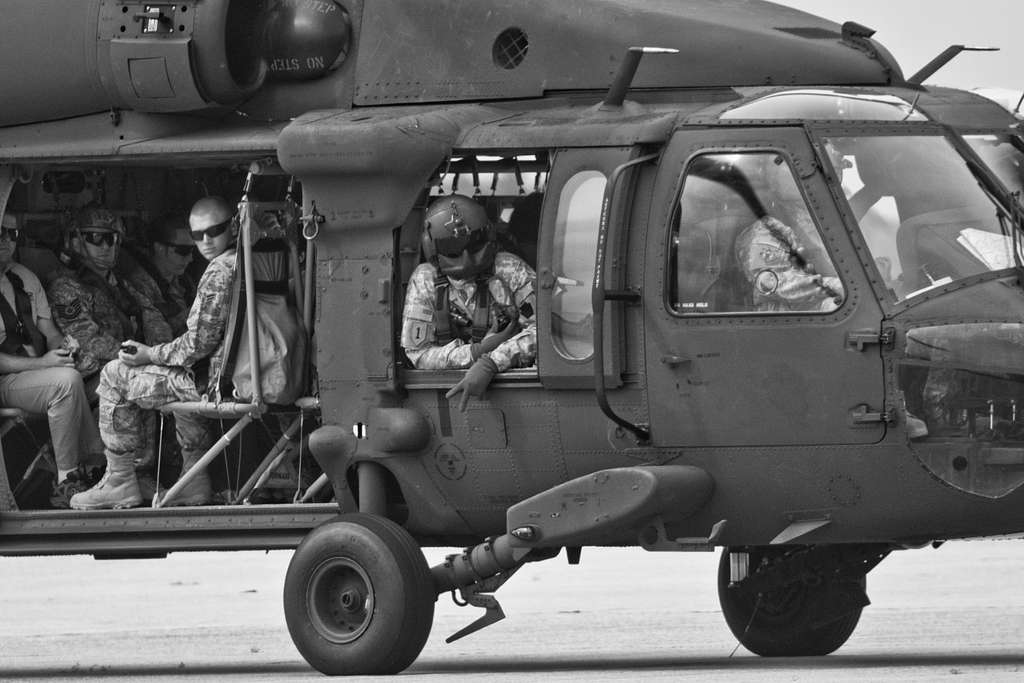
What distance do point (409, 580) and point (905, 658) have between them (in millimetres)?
3151

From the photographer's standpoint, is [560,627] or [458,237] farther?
[560,627]

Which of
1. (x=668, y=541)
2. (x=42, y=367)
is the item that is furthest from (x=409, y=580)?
(x=42, y=367)

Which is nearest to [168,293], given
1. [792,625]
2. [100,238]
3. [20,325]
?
[100,238]

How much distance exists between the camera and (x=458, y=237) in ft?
36.1

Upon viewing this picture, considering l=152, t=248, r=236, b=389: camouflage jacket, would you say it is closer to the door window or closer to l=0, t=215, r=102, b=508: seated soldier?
l=0, t=215, r=102, b=508: seated soldier

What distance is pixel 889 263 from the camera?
10180 millimetres

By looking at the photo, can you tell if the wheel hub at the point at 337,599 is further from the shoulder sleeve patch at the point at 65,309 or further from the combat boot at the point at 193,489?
the shoulder sleeve patch at the point at 65,309

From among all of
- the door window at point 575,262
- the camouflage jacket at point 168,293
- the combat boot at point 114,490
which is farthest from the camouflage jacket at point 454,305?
the camouflage jacket at point 168,293

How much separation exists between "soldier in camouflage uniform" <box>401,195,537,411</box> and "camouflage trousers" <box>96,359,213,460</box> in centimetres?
166

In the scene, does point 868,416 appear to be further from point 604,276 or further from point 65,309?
point 65,309

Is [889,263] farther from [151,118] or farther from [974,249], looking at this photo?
[151,118]

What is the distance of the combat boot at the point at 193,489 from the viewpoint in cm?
1230

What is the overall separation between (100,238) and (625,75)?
3.77 m

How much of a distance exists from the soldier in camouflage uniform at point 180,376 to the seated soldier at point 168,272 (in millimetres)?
814
